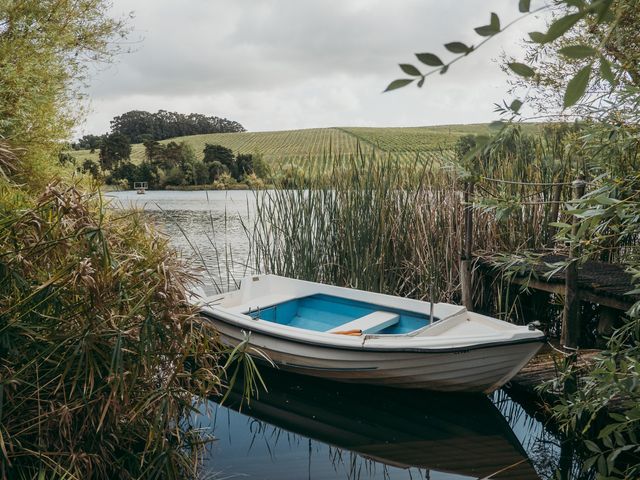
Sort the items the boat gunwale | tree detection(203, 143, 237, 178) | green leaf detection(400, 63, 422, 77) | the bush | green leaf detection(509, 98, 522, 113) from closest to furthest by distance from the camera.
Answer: green leaf detection(400, 63, 422, 77) < green leaf detection(509, 98, 522, 113) < the boat gunwale < tree detection(203, 143, 237, 178) < the bush

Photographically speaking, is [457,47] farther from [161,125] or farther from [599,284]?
[161,125]

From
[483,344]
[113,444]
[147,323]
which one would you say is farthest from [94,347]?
[483,344]

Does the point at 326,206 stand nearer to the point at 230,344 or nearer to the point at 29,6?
the point at 230,344

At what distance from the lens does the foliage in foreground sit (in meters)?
2.71

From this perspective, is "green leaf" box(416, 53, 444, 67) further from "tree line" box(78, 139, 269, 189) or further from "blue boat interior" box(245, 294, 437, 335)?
"tree line" box(78, 139, 269, 189)

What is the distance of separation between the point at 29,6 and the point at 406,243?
651cm

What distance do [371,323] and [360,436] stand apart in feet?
3.59

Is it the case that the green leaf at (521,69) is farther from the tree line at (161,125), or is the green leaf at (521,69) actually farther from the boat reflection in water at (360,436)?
the tree line at (161,125)

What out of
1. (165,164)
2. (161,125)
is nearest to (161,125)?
(161,125)

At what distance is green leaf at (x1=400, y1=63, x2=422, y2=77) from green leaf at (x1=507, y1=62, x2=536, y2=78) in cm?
12

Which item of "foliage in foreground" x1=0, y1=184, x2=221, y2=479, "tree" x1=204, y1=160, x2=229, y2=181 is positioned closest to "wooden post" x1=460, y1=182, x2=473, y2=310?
"foliage in foreground" x1=0, y1=184, x2=221, y2=479

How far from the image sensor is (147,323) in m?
2.74

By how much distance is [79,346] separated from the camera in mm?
2641

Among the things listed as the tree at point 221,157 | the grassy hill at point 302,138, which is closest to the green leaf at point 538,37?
the grassy hill at point 302,138
